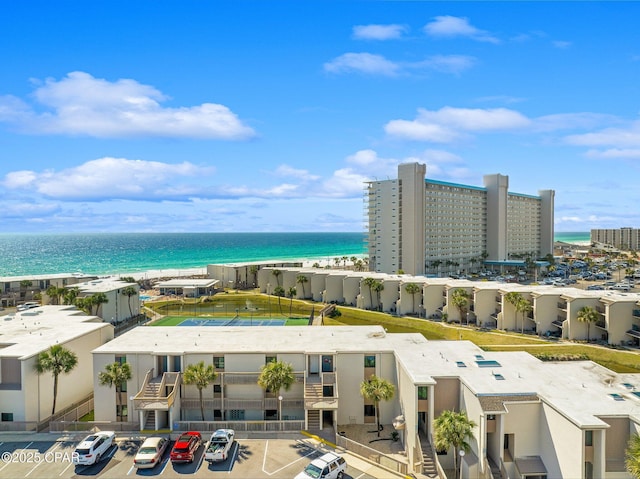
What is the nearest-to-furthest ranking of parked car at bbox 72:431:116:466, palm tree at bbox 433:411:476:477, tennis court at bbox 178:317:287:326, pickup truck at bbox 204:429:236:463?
palm tree at bbox 433:411:476:477
parked car at bbox 72:431:116:466
pickup truck at bbox 204:429:236:463
tennis court at bbox 178:317:287:326

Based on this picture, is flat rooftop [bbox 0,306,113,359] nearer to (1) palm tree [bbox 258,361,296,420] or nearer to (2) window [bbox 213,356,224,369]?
(2) window [bbox 213,356,224,369]

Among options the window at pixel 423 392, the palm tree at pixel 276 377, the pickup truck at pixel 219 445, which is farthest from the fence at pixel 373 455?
the pickup truck at pixel 219 445

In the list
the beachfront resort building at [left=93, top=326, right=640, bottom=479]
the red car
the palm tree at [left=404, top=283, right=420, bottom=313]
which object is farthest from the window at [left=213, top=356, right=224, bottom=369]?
the palm tree at [left=404, top=283, right=420, bottom=313]

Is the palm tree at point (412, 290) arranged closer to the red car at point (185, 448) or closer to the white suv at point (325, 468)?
the white suv at point (325, 468)

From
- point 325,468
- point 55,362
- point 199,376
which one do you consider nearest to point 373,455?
point 325,468

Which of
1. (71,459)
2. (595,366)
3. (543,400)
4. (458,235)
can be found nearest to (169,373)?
(71,459)

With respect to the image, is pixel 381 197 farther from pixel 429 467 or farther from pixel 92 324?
pixel 429 467

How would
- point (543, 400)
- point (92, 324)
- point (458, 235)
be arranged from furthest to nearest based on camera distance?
point (458, 235) < point (92, 324) < point (543, 400)

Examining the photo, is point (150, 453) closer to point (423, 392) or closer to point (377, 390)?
point (377, 390)
